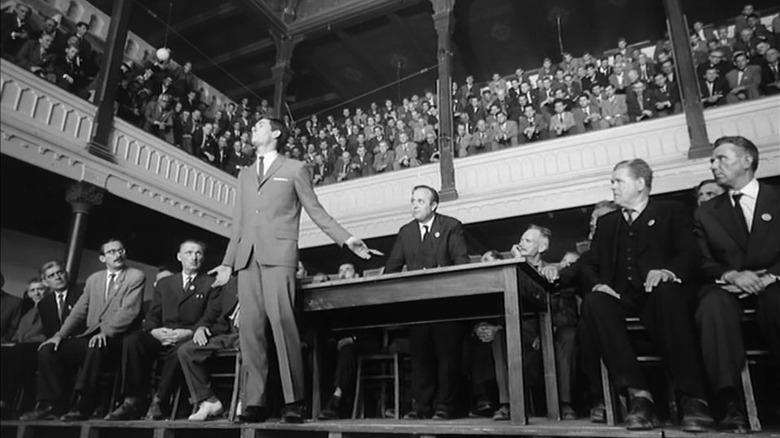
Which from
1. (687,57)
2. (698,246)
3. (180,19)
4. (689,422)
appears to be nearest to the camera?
(689,422)

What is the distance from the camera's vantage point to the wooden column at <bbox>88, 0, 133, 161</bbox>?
212 inches

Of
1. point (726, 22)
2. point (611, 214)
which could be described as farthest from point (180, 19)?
point (726, 22)

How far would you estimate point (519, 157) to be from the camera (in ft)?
20.6

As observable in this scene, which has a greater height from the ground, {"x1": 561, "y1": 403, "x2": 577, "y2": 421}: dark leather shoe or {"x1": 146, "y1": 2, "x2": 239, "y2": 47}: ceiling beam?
{"x1": 146, "y1": 2, "x2": 239, "y2": 47}: ceiling beam

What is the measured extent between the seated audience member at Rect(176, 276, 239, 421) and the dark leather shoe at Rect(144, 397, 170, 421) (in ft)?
0.54

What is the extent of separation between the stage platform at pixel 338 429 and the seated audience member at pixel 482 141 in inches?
186

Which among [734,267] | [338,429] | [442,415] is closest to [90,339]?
[338,429]

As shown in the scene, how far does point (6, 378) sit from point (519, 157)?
5.27 m

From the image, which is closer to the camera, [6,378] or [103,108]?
[6,378]

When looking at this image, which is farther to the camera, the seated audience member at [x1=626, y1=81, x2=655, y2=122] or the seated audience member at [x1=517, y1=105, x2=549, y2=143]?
the seated audience member at [x1=517, y1=105, x2=549, y2=143]

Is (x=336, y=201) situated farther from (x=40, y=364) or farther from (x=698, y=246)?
(x=698, y=246)

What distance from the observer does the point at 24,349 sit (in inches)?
109

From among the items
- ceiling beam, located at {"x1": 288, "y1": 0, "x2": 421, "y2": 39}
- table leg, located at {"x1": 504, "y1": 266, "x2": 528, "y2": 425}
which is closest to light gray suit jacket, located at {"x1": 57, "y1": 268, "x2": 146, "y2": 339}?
table leg, located at {"x1": 504, "y1": 266, "x2": 528, "y2": 425}

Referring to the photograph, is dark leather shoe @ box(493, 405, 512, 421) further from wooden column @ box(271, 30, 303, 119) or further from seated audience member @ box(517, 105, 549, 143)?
wooden column @ box(271, 30, 303, 119)
